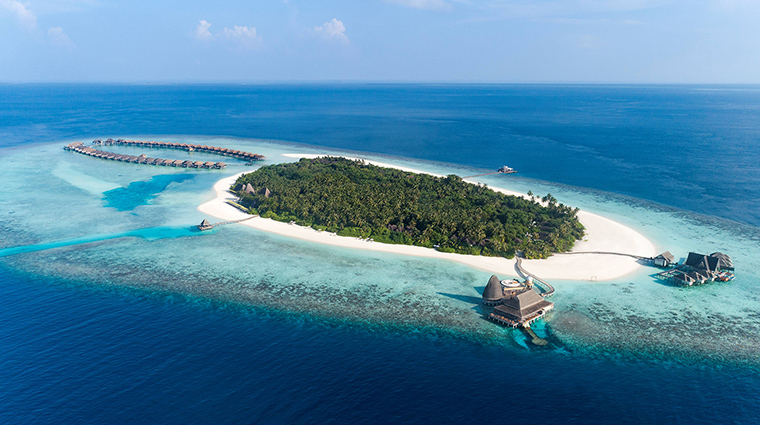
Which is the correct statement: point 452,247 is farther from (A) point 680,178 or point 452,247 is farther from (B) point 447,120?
(B) point 447,120

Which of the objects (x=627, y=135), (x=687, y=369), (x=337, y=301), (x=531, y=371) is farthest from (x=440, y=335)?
(x=627, y=135)

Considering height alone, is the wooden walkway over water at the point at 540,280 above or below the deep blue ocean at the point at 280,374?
above

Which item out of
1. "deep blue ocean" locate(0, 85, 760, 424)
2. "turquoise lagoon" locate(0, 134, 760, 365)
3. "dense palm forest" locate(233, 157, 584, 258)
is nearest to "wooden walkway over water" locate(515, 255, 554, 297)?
"turquoise lagoon" locate(0, 134, 760, 365)

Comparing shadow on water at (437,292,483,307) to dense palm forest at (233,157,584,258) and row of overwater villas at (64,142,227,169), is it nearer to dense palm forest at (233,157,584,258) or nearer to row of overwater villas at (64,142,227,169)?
Result: dense palm forest at (233,157,584,258)

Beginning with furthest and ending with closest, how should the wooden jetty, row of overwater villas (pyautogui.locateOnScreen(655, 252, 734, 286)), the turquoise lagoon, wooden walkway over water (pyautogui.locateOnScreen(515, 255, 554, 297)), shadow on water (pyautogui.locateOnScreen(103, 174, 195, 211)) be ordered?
the wooden jetty < shadow on water (pyautogui.locateOnScreen(103, 174, 195, 211)) < row of overwater villas (pyautogui.locateOnScreen(655, 252, 734, 286)) < wooden walkway over water (pyautogui.locateOnScreen(515, 255, 554, 297)) < the turquoise lagoon

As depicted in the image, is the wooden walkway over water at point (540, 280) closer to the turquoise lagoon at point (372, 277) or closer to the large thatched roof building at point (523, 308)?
the turquoise lagoon at point (372, 277)

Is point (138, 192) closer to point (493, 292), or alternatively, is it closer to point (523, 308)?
point (493, 292)

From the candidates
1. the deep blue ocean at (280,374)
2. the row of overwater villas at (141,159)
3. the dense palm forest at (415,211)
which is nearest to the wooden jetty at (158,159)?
the row of overwater villas at (141,159)
